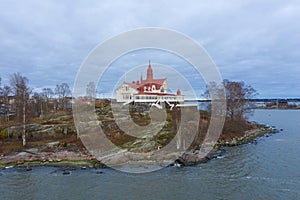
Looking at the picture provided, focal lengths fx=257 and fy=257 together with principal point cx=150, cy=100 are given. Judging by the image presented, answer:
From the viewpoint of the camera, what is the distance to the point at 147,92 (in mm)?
43500

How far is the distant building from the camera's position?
4200cm

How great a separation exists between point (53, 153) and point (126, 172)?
812 centimetres

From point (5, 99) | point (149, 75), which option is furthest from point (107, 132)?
point (149, 75)

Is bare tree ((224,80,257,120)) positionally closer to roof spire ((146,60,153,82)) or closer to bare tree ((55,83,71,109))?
roof spire ((146,60,153,82))

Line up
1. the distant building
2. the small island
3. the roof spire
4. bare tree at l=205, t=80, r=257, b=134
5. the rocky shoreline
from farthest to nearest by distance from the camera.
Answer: the roof spire
the distant building
bare tree at l=205, t=80, r=257, b=134
the small island
the rocky shoreline

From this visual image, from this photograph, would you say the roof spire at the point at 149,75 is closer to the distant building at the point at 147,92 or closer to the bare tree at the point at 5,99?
the distant building at the point at 147,92

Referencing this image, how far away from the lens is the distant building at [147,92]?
42.0m

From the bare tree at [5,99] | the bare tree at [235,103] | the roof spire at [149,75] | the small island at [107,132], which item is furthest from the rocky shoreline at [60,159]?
the roof spire at [149,75]

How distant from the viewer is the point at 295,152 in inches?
935

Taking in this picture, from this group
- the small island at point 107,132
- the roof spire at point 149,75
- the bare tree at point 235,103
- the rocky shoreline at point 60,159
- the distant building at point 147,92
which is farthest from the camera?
the roof spire at point 149,75

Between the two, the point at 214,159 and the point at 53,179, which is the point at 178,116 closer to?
the point at 214,159

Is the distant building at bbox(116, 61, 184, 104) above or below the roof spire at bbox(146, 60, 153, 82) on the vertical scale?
below

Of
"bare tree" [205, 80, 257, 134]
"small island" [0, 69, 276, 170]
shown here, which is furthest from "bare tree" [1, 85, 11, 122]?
"bare tree" [205, 80, 257, 134]

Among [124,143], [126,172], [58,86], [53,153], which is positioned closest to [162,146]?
[124,143]
